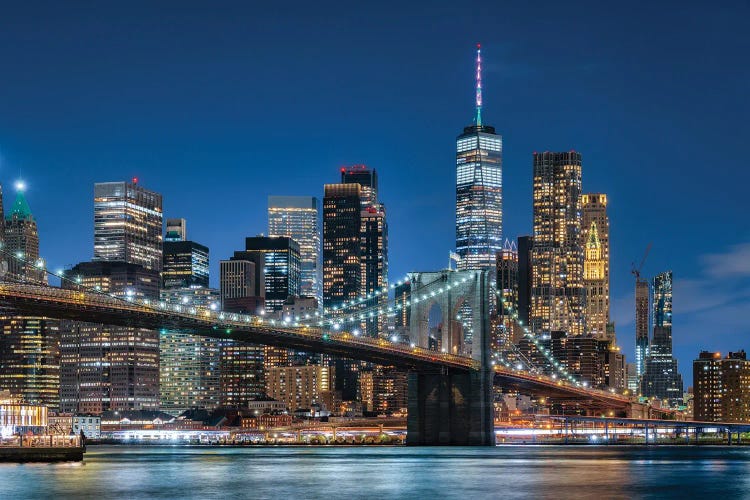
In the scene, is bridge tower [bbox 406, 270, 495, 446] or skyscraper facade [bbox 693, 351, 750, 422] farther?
skyscraper facade [bbox 693, 351, 750, 422]

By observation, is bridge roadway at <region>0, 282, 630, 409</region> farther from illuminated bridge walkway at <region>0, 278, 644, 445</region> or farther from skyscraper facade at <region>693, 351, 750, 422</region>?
skyscraper facade at <region>693, 351, 750, 422</region>

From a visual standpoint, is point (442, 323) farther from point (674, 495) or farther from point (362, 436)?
point (674, 495)

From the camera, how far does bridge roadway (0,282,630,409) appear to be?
7419cm

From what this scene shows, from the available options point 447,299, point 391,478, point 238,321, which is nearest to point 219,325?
point 238,321

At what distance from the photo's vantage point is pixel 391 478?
63.6 meters

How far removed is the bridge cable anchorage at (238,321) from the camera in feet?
265

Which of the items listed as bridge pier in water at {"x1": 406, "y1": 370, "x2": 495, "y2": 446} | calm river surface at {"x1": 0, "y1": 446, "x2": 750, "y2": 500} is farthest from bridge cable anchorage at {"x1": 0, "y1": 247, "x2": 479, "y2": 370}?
calm river surface at {"x1": 0, "y1": 446, "x2": 750, "y2": 500}

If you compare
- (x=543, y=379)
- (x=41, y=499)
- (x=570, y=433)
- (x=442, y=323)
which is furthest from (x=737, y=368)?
(x=41, y=499)

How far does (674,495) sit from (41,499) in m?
23.4

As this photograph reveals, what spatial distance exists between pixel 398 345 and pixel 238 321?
44.7ft

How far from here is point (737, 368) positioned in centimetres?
18712

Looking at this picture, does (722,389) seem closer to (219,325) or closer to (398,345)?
(398,345)

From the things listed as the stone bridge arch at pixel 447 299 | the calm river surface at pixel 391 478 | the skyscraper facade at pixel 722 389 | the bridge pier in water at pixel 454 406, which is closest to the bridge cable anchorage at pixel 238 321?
the bridge pier in water at pixel 454 406

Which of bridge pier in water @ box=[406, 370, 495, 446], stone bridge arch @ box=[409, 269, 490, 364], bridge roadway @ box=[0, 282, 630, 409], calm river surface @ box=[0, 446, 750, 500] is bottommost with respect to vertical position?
calm river surface @ box=[0, 446, 750, 500]
